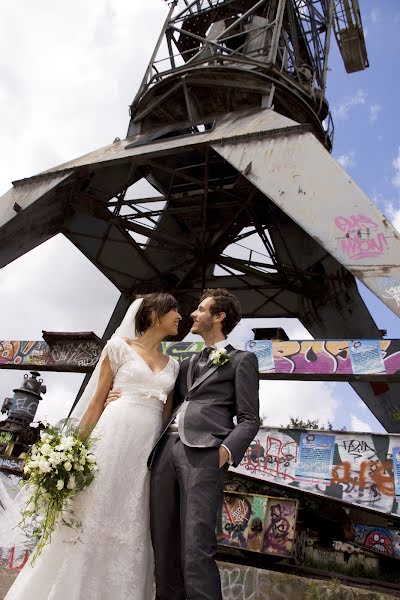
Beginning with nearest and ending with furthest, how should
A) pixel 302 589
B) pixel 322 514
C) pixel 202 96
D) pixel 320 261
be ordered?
pixel 302 589
pixel 322 514
pixel 202 96
pixel 320 261

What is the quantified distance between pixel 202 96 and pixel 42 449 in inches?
387

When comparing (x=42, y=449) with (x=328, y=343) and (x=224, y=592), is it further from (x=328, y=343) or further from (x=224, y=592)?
Answer: (x=328, y=343)

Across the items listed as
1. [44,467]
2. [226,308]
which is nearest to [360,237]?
[226,308]

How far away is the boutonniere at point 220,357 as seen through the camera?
9.65ft

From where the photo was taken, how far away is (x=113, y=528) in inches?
104

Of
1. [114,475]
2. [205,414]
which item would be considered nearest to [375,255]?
[205,414]

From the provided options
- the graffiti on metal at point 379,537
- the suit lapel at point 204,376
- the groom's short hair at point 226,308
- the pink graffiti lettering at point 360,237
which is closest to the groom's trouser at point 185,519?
the suit lapel at point 204,376

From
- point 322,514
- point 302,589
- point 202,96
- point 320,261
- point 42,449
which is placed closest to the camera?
point 42,449

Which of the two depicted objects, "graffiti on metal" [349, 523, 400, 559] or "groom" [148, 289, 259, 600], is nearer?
"groom" [148, 289, 259, 600]

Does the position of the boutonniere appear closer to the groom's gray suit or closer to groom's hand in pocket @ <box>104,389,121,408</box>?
the groom's gray suit

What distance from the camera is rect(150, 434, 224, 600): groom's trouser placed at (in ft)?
7.77

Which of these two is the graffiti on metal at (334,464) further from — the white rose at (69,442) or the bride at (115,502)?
the white rose at (69,442)

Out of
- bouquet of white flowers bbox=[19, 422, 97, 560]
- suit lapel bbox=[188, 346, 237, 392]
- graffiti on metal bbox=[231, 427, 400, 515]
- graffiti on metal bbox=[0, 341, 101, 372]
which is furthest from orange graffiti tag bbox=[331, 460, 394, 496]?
graffiti on metal bbox=[0, 341, 101, 372]

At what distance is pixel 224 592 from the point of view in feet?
13.9
